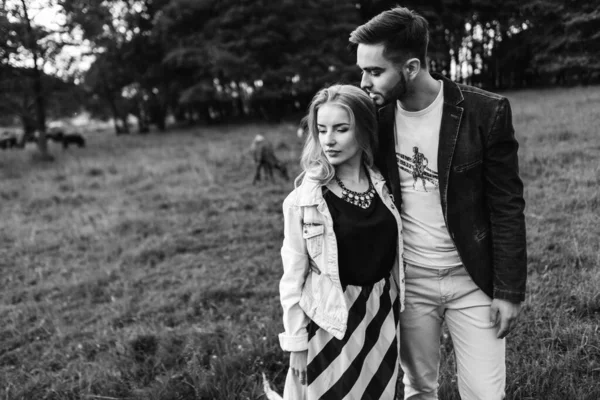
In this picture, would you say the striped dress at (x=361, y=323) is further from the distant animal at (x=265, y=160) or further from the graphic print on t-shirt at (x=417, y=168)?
the distant animal at (x=265, y=160)

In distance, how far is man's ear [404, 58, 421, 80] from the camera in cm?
195

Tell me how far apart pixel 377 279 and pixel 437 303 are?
1.06 feet

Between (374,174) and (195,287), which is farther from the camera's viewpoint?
(195,287)

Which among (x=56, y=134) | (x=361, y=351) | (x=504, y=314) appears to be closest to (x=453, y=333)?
(x=504, y=314)

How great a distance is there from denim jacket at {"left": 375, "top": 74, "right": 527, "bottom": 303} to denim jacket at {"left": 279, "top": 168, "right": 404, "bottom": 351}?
561 millimetres

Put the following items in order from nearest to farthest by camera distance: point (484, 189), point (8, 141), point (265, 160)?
1. point (484, 189)
2. point (265, 160)
3. point (8, 141)

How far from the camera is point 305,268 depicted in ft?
6.61

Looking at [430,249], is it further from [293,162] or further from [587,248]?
[293,162]

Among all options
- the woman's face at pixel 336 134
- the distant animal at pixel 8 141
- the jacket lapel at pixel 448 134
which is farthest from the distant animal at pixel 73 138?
the jacket lapel at pixel 448 134

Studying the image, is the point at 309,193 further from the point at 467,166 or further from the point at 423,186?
the point at 467,166

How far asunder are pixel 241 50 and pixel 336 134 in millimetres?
23197

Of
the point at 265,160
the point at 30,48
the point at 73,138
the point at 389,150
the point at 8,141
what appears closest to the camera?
the point at 389,150

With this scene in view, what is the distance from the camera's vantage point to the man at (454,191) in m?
1.91

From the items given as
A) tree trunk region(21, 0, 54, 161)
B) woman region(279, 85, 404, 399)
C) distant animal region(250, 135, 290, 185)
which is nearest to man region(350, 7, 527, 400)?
woman region(279, 85, 404, 399)
